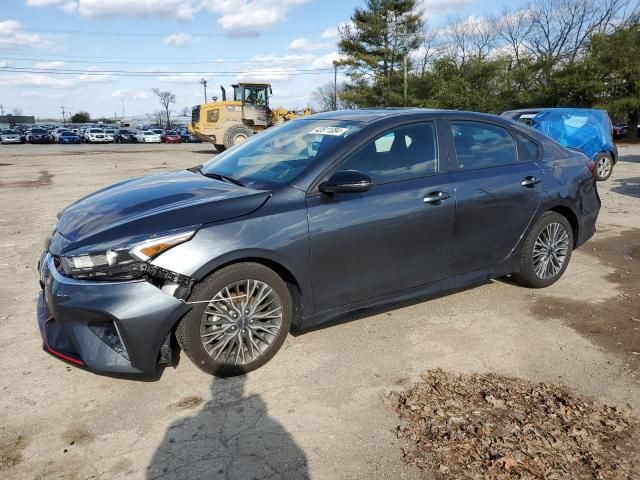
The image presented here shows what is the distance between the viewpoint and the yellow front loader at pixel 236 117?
2333cm

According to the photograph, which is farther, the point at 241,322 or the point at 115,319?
the point at 241,322

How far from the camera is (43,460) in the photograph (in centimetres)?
247

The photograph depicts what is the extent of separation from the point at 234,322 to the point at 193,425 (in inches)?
25.5

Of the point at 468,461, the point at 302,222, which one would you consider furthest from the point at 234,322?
the point at 468,461

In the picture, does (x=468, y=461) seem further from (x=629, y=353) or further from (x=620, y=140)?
(x=620, y=140)

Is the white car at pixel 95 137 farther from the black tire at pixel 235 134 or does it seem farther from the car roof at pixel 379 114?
the car roof at pixel 379 114

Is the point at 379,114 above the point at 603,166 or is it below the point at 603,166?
above

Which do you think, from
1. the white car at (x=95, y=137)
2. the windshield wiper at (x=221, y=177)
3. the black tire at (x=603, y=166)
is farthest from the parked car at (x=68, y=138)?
the windshield wiper at (x=221, y=177)

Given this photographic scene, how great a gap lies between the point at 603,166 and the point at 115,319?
42.7ft

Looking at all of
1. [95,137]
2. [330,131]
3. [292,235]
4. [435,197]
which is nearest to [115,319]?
[292,235]

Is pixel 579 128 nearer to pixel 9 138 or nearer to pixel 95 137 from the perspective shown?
pixel 95 137

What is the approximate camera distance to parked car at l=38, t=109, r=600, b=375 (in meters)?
2.83

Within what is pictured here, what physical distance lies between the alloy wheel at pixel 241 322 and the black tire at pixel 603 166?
465 inches

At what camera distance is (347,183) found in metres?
3.22
